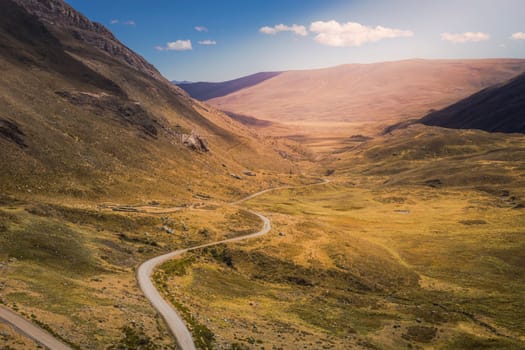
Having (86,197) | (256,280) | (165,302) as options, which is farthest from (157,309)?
(86,197)

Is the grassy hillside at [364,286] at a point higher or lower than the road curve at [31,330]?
lower

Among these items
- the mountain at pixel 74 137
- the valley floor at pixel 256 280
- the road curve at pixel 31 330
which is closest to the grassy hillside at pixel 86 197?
the valley floor at pixel 256 280

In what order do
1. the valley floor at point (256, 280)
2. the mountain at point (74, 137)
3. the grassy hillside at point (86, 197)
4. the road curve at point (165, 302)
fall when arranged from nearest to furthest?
the road curve at point (165, 302), the grassy hillside at point (86, 197), the valley floor at point (256, 280), the mountain at point (74, 137)

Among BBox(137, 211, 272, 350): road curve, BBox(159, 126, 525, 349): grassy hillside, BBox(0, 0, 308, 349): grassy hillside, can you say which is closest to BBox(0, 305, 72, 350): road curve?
BBox(0, 0, 308, 349): grassy hillside

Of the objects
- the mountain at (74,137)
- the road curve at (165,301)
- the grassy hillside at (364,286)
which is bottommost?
the grassy hillside at (364,286)

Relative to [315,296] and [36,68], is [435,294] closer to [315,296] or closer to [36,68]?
Answer: [315,296]

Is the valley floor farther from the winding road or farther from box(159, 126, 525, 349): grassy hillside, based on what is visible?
the winding road

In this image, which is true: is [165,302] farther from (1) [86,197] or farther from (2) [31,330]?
(1) [86,197]

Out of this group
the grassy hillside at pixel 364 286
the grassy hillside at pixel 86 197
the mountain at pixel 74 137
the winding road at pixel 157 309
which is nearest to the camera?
the winding road at pixel 157 309

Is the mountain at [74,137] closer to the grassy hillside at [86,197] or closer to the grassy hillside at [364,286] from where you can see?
the grassy hillside at [86,197]
